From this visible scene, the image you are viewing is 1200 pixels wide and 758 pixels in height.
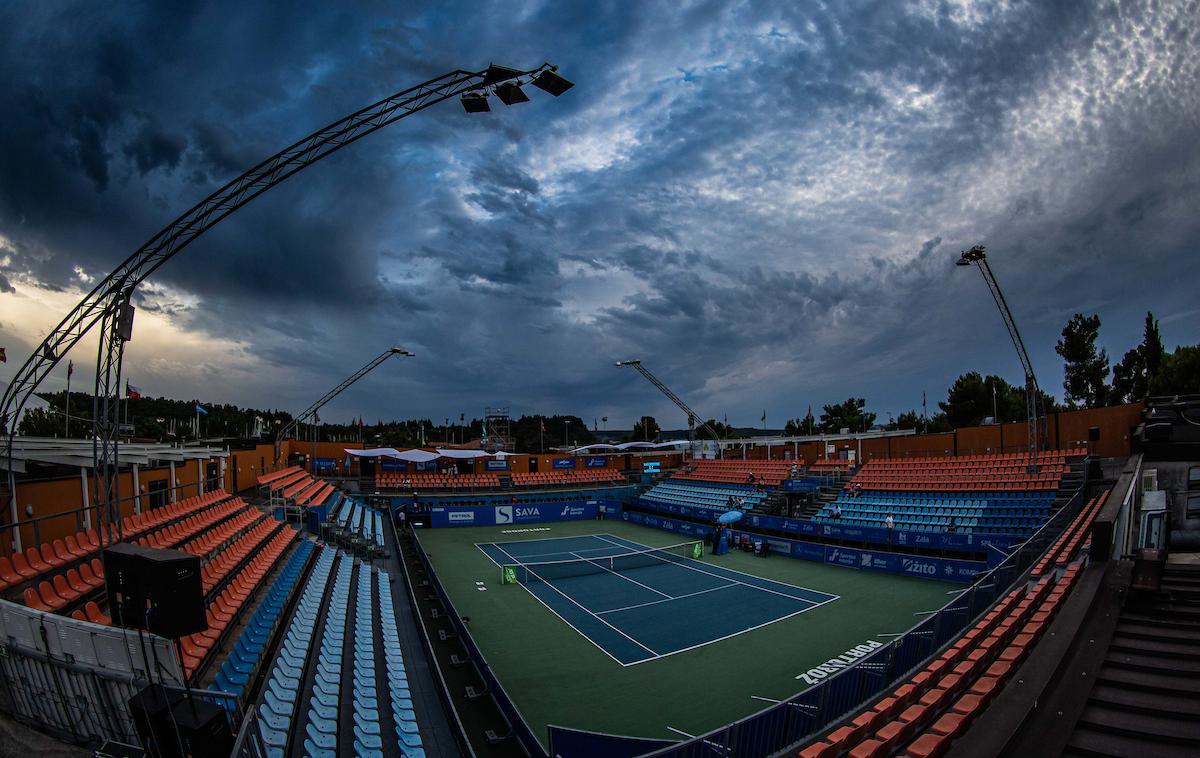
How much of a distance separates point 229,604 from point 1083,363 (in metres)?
69.3

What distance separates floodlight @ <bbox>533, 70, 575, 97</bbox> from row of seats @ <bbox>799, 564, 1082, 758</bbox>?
35.4 feet

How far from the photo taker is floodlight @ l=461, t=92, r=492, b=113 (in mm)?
10000

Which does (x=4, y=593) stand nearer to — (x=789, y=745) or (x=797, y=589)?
(x=789, y=745)

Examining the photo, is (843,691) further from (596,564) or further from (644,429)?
(644,429)

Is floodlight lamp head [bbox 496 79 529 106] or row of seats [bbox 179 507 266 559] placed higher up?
floodlight lamp head [bbox 496 79 529 106]

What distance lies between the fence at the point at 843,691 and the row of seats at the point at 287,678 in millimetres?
5593

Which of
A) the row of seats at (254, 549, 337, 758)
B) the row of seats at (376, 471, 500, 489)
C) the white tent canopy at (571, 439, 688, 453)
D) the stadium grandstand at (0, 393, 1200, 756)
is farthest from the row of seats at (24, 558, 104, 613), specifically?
the white tent canopy at (571, 439, 688, 453)

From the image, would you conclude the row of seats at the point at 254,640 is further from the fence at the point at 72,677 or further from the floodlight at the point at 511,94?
the floodlight at the point at 511,94

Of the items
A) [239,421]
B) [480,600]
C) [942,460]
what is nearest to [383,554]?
[480,600]

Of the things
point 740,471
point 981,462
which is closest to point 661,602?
point 981,462

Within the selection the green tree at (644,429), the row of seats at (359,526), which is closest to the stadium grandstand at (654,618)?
the row of seats at (359,526)

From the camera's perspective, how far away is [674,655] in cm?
1460

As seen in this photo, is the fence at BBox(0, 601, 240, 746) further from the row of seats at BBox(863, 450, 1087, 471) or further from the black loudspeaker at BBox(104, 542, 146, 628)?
the row of seats at BBox(863, 450, 1087, 471)

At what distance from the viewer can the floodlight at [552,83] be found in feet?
30.4
